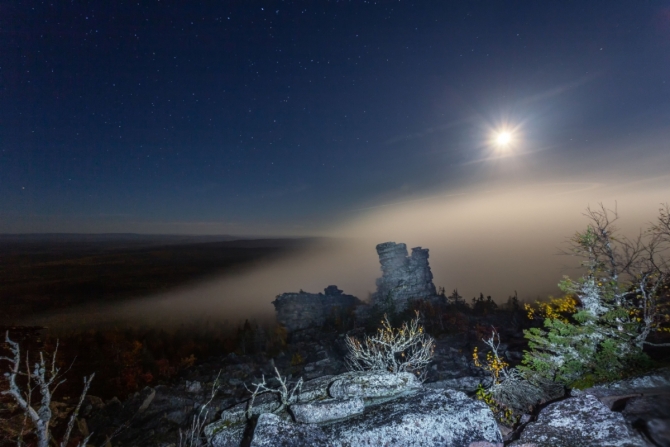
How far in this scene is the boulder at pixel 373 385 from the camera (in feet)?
46.5

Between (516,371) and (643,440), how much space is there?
38.0ft

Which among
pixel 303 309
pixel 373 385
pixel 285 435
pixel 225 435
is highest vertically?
pixel 285 435

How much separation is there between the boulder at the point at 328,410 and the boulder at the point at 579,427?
6.05 meters

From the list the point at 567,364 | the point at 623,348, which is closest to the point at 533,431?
the point at 567,364

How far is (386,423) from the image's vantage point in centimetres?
1029

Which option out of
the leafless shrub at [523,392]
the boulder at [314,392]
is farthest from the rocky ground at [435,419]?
the leafless shrub at [523,392]

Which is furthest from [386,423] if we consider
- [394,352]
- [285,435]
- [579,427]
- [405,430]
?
[394,352]

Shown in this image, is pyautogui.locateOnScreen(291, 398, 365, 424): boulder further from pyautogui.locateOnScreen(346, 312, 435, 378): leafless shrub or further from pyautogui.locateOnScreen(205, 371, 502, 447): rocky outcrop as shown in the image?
pyautogui.locateOnScreen(346, 312, 435, 378): leafless shrub

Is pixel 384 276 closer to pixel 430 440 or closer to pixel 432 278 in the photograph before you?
pixel 432 278

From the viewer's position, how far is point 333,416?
12133mm

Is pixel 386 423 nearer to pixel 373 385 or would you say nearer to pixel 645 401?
pixel 373 385

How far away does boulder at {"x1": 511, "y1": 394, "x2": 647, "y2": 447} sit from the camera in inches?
322

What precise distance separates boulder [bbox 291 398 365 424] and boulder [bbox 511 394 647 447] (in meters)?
6.05

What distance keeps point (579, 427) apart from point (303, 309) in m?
121
